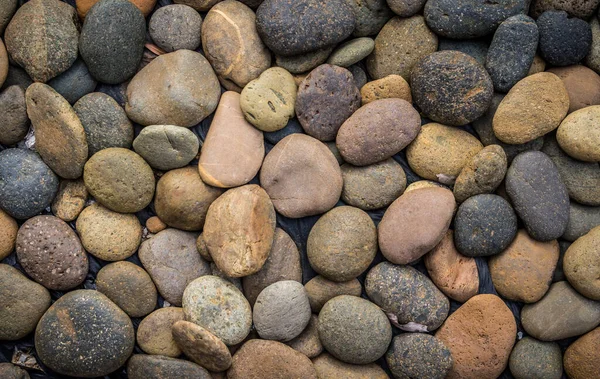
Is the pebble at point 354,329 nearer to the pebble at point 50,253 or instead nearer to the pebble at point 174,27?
the pebble at point 50,253

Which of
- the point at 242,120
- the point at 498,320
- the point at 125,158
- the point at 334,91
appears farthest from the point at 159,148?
the point at 498,320

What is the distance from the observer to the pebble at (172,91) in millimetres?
2641

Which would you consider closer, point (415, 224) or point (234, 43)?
point (415, 224)

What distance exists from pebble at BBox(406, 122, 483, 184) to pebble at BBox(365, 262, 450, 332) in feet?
1.55

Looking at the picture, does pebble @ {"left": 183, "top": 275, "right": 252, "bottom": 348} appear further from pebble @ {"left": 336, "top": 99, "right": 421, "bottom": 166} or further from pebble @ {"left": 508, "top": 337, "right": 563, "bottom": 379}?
pebble @ {"left": 508, "top": 337, "right": 563, "bottom": 379}

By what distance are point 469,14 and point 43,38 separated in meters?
1.93

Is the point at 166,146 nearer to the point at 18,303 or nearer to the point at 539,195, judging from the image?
the point at 18,303

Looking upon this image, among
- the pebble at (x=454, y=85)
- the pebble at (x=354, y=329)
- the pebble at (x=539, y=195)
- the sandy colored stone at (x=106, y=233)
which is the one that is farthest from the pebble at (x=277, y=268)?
the pebble at (x=539, y=195)

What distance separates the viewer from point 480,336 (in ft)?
8.66

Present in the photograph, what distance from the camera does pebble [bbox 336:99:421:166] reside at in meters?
2.63

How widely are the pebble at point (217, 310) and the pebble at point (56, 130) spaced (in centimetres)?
78

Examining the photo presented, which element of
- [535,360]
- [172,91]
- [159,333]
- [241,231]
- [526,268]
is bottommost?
[535,360]

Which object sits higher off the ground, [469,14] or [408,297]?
[469,14]

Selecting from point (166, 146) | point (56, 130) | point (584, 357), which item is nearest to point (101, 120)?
point (56, 130)
